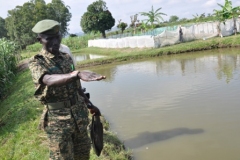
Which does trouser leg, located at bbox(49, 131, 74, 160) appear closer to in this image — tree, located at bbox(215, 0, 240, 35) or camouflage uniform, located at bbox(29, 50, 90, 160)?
camouflage uniform, located at bbox(29, 50, 90, 160)

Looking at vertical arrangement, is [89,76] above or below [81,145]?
above

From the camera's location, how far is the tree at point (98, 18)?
34094 mm

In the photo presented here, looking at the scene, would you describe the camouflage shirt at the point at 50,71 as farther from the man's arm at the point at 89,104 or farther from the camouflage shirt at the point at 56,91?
the man's arm at the point at 89,104

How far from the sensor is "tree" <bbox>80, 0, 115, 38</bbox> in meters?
34.1

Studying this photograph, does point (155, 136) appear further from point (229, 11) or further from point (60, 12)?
point (60, 12)

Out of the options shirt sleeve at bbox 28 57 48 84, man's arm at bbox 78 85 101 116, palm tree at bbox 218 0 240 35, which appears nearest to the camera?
shirt sleeve at bbox 28 57 48 84

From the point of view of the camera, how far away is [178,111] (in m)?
5.89

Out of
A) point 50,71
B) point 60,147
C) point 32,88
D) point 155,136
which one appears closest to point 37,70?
point 50,71

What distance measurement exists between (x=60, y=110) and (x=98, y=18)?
32.8 meters

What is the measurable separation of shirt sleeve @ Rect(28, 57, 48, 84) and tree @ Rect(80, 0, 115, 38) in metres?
32.5

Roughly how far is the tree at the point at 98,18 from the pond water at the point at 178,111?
81.9 feet

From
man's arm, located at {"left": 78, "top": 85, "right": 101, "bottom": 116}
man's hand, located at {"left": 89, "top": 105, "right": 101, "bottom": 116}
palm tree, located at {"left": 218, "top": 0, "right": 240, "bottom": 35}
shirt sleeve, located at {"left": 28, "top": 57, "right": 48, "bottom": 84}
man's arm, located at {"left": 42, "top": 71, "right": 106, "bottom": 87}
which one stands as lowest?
man's hand, located at {"left": 89, "top": 105, "right": 101, "bottom": 116}

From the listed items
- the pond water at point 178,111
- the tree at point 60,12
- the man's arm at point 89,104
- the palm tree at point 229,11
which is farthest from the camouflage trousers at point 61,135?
the tree at point 60,12

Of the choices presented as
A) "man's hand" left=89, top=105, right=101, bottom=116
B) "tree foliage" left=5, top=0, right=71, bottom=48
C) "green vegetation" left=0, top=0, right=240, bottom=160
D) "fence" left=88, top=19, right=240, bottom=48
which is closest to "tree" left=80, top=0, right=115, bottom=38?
"green vegetation" left=0, top=0, right=240, bottom=160
